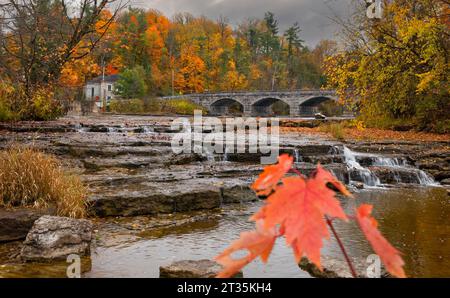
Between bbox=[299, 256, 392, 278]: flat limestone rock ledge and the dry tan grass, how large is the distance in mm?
3525

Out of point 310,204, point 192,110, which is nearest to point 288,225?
point 310,204

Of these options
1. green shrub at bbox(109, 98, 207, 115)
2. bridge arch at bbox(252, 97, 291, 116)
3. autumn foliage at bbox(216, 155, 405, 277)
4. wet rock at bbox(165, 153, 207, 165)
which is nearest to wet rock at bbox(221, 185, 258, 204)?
wet rock at bbox(165, 153, 207, 165)

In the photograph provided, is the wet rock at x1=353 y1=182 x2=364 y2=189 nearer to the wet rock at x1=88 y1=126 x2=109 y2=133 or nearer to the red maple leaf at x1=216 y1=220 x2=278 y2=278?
the red maple leaf at x1=216 y1=220 x2=278 y2=278

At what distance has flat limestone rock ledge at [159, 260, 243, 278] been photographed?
4.02m

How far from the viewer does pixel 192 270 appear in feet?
13.4

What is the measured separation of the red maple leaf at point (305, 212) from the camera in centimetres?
98

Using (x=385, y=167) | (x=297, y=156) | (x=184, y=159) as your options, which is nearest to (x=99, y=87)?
(x=297, y=156)

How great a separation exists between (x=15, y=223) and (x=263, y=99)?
5453 cm

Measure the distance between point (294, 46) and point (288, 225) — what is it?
316ft

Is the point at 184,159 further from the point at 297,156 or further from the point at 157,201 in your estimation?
the point at 157,201

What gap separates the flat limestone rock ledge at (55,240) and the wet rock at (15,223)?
1.44ft

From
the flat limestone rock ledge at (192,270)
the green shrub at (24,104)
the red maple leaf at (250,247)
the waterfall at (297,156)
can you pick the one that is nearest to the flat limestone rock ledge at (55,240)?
the flat limestone rock ledge at (192,270)

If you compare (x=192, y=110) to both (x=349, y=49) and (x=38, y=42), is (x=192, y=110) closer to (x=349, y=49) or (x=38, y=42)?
(x=349, y=49)
